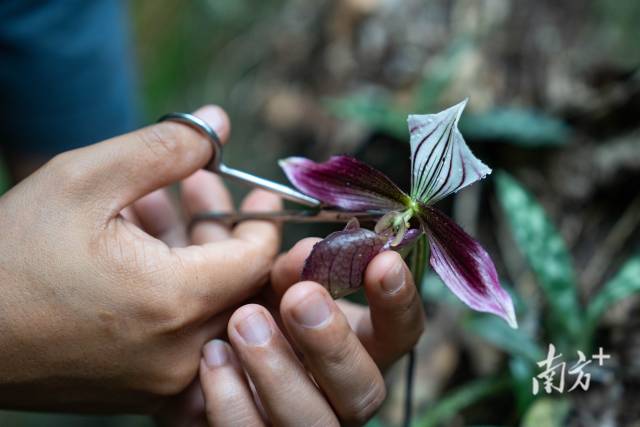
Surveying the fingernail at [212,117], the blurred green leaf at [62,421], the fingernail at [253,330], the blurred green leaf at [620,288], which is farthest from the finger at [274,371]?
the blurred green leaf at [62,421]

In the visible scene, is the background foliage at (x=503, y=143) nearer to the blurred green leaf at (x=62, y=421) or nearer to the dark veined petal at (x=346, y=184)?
the blurred green leaf at (x=62, y=421)

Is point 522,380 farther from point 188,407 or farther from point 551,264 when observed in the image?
point 188,407

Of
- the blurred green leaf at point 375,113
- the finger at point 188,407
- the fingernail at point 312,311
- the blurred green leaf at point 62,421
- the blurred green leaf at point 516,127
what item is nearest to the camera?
the fingernail at point 312,311

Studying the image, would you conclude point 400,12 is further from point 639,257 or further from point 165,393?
point 165,393

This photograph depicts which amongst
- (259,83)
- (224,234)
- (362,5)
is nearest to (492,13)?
(362,5)

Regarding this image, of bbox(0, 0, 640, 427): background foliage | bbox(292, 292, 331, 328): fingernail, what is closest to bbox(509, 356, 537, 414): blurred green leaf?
bbox(0, 0, 640, 427): background foliage

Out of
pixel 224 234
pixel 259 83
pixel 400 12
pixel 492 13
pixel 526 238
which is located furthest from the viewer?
pixel 259 83

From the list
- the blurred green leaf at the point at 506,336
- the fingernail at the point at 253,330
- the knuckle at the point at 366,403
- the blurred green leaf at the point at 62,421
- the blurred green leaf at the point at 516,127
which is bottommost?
the blurred green leaf at the point at 62,421
